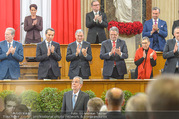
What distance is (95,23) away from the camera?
7945mm

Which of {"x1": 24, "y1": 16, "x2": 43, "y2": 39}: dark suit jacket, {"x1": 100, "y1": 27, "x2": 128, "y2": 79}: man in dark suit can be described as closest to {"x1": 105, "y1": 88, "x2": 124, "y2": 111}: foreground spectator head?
{"x1": 100, "y1": 27, "x2": 128, "y2": 79}: man in dark suit

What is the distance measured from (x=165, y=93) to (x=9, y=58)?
5.73m

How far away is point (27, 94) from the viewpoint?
17.1ft

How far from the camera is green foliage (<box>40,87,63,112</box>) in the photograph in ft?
17.6

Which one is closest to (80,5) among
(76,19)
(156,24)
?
(76,19)

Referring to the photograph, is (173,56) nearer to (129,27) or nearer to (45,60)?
(45,60)

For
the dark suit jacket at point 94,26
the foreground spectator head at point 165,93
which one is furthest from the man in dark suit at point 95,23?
the foreground spectator head at point 165,93

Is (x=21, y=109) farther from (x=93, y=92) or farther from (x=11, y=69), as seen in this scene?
(x=11, y=69)

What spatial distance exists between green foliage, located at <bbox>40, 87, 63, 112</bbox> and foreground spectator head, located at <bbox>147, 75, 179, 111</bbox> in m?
4.66

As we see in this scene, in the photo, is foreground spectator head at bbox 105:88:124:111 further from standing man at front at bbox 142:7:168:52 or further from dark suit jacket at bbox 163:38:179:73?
standing man at front at bbox 142:7:168:52

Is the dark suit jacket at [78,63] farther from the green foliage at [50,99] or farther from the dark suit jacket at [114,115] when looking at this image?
the dark suit jacket at [114,115]

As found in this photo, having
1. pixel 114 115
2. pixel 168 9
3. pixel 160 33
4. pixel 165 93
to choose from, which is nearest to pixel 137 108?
pixel 165 93

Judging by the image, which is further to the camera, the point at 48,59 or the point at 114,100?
the point at 48,59

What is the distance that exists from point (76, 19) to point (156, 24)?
3.23m
